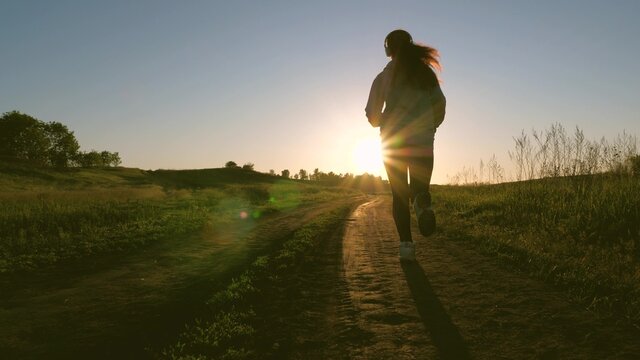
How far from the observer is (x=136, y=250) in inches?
332

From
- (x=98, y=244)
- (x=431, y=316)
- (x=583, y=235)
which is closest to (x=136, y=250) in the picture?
(x=98, y=244)

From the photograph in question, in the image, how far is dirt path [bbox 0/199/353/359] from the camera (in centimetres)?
312

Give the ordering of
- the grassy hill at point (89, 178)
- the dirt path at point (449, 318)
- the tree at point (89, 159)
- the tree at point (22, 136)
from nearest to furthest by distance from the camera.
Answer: the dirt path at point (449, 318), the grassy hill at point (89, 178), the tree at point (22, 136), the tree at point (89, 159)

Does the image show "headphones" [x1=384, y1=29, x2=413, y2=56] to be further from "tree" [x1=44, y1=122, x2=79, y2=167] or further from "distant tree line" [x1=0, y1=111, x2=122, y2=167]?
"tree" [x1=44, y1=122, x2=79, y2=167]

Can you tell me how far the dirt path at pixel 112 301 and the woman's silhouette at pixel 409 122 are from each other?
245cm

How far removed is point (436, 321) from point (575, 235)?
4905mm

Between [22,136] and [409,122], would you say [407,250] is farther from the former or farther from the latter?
[22,136]

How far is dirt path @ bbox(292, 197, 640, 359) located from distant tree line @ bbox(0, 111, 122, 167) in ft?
278

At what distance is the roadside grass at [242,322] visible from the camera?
2.84 metres

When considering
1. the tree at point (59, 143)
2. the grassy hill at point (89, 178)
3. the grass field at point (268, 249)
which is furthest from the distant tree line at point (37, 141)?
the grass field at point (268, 249)

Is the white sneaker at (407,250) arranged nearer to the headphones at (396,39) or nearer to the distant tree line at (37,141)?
the headphones at (396,39)

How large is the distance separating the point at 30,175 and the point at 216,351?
56643 millimetres

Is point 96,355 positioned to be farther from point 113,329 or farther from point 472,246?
point 472,246

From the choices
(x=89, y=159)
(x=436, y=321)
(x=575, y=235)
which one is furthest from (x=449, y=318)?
(x=89, y=159)
